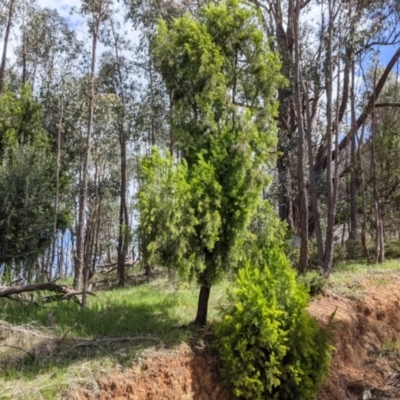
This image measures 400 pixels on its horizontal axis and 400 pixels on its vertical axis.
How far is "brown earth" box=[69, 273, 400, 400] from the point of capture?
6004 mm

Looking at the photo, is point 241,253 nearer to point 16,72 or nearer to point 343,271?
point 343,271

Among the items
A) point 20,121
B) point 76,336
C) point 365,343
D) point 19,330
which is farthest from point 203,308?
point 20,121

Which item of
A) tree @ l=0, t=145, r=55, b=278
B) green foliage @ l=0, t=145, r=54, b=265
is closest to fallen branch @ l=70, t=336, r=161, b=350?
tree @ l=0, t=145, r=55, b=278

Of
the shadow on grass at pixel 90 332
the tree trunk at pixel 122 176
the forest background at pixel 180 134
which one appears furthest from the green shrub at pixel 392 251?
the shadow on grass at pixel 90 332

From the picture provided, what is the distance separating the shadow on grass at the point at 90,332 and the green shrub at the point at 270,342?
2.63 feet

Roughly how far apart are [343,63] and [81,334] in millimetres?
10685

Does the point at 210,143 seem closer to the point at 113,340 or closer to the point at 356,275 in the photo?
the point at 113,340

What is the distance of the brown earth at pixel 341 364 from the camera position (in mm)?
6004

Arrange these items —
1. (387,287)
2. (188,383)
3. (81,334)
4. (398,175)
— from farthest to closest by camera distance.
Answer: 1. (398,175)
2. (387,287)
3. (81,334)
4. (188,383)

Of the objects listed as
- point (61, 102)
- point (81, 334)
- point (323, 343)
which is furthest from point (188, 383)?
point (61, 102)

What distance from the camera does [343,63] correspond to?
13.8 m

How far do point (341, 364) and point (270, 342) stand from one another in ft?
9.29

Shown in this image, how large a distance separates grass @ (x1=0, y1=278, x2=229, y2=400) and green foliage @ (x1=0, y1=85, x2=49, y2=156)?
24.6 feet

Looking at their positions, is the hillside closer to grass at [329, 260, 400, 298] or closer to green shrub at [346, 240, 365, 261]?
grass at [329, 260, 400, 298]
